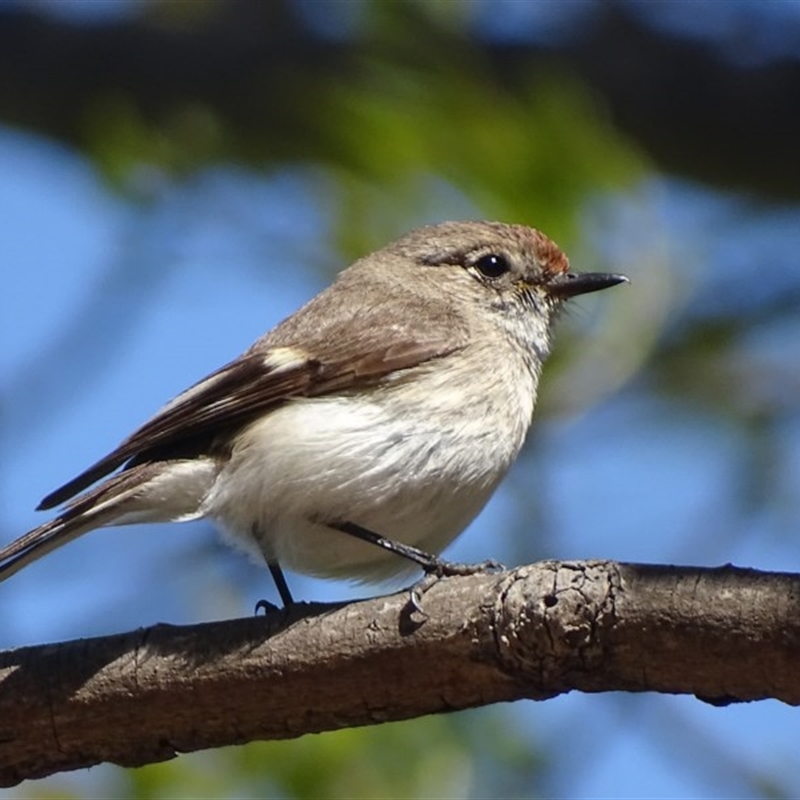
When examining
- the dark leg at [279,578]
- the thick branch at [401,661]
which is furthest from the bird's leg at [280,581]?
the thick branch at [401,661]

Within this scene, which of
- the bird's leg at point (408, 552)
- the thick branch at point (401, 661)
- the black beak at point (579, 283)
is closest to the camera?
the thick branch at point (401, 661)

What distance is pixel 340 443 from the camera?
5195 millimetres

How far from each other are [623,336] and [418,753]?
1391 mm

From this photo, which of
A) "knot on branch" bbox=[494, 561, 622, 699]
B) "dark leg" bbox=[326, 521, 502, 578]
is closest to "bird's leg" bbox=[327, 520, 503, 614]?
"dark leg" bbox=[326, 521, 502, 578]

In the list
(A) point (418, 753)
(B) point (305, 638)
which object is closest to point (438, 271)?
(A) point (418, 753)

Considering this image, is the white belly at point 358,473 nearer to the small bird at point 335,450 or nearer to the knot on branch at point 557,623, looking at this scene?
the small bird at point 335,450

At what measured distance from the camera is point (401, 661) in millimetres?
4062

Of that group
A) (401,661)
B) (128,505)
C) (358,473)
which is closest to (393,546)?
(358,473)

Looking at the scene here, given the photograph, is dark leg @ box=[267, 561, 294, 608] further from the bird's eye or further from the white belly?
the bird's eye

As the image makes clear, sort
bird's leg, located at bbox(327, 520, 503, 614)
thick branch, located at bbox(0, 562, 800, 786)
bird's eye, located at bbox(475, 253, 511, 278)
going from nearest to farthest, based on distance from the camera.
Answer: thick branch, located at bbox(0, 562, 800, 786) < bird's leg, located at bbox(327, 520, 503, 614) < bird's eye, located at bbox(475, 253, 511, 278)

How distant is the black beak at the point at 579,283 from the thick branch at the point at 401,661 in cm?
177

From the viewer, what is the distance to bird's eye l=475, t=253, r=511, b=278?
627 centimetres

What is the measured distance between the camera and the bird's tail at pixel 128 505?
5.00m

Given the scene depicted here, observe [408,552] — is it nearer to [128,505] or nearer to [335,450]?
[335,450]
